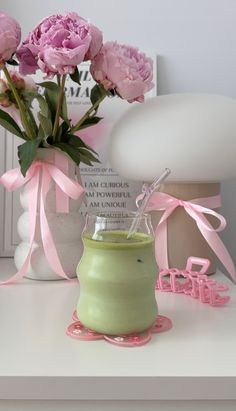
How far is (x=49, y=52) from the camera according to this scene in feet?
2.03

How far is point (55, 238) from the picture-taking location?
0.72 metres

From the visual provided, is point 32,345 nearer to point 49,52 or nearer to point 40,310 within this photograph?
point 40,310

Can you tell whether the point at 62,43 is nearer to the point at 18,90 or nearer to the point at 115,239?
the point at 18,90

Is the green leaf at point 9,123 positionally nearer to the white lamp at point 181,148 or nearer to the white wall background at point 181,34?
the white lamp at point 181,148

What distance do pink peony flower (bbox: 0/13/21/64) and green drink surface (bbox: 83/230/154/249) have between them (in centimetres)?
29

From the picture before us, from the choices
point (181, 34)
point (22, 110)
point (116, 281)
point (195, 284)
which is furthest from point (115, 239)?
point (181, 34)

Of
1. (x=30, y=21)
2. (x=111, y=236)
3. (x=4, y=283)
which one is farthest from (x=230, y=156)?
(x=30, y=21)

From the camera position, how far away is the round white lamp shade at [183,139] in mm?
663

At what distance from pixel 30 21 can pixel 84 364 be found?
709 mm

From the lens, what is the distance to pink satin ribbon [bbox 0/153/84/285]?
695 millimetres

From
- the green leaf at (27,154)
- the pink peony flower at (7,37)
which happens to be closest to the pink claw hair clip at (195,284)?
the green leaf at (27,154)

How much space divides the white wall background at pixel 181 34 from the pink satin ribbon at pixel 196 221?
0.24 m

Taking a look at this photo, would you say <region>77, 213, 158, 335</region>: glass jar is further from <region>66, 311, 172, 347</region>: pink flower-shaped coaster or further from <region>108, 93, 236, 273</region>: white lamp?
<region>108, 93, 236, 273</region>: white lamp
